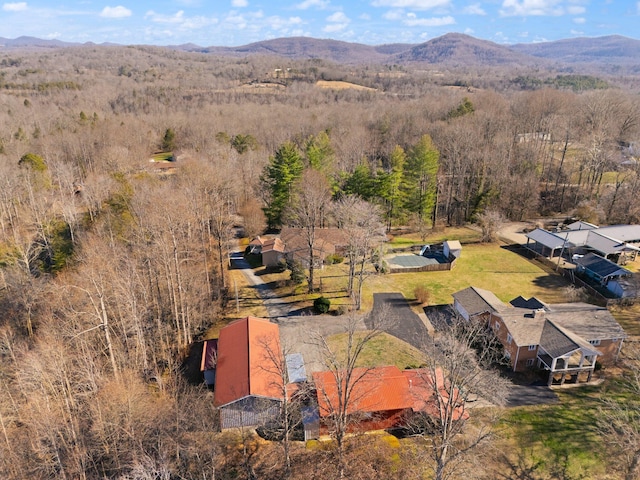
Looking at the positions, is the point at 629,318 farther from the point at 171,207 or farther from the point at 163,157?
the point at 163,157

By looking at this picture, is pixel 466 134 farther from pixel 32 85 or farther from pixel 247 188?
pixel 32 85

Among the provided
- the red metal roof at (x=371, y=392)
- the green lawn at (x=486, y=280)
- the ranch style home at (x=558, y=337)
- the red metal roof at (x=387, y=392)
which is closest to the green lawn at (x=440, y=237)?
the green lawn at (x=486, y=280)

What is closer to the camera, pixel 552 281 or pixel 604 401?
pixel 604 401

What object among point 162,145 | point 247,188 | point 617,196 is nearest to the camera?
point 617,196

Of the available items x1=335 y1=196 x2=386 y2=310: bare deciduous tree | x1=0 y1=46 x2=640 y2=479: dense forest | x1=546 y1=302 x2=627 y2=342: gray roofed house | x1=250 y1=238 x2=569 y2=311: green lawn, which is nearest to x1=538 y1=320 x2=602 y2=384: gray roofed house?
x1=546 y1=302 x2=627 y2=342: gray roofed house

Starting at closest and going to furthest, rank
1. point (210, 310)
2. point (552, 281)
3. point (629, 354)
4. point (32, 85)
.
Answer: point (629, 354), point (210, 310), point (552, 281), point (32, 85)

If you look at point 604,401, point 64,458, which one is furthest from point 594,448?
point 64,458

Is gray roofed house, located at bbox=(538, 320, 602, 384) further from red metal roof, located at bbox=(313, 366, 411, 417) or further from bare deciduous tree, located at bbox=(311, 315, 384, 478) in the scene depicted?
bare deciduous tree, located at bbox=(311, 315, 384, 478)
